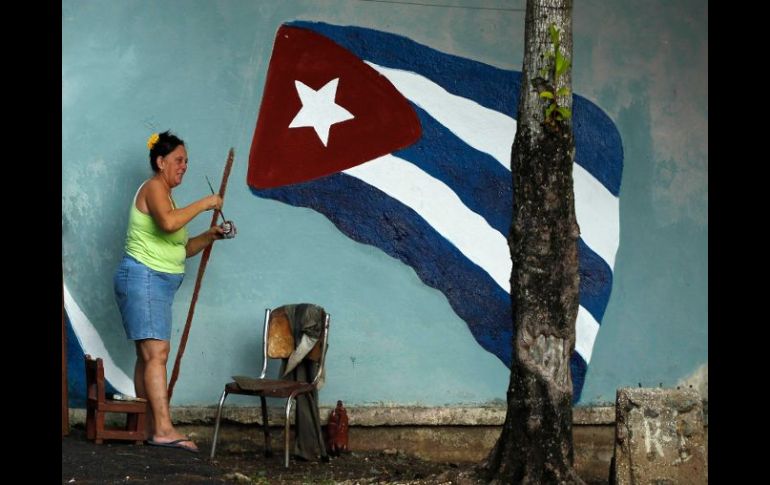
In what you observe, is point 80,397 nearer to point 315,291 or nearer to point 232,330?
point 232,330

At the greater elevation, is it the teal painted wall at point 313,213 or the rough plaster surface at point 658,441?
the teal painted wall at point 313,213

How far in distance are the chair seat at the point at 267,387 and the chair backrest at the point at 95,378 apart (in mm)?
827

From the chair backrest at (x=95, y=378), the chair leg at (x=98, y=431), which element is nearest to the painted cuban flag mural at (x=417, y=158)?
the chair backrest at (x=95, y=378)

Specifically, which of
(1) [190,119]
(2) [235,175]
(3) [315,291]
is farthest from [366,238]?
(1) [190,119]

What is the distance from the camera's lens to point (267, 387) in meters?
6.12

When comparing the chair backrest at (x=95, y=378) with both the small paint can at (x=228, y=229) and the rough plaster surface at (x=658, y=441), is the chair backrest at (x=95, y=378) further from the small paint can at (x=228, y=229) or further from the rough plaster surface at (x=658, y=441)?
the rough plaster surface at (x=658, y=441)

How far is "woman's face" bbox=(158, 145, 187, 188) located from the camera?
6.50 metres

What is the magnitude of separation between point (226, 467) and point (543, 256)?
2.27 m

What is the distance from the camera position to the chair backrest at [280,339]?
21.2ft

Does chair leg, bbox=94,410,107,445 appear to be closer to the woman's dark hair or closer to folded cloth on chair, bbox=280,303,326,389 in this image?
folded cloth on chair, bbox=280,303,326,389

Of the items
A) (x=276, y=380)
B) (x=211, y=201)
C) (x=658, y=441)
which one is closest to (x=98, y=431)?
(x=276, y=380)

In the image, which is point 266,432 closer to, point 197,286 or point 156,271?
point 197,286

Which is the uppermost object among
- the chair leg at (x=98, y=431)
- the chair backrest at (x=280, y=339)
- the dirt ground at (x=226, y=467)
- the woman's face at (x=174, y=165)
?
the woman's face at (x=174, y=165)

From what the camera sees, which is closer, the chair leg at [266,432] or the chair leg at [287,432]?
the chair leg at [287,432]
